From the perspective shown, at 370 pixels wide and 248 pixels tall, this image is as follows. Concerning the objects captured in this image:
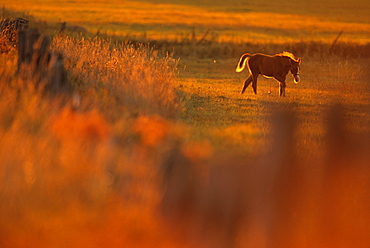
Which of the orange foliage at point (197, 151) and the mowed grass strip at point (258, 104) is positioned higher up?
the mowed grass strip at point (258, 104)

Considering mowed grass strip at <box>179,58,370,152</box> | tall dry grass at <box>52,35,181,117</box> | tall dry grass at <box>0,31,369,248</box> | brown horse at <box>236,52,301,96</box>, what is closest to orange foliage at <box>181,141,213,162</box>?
tall dry grass at <box>0,31,369,248</box>

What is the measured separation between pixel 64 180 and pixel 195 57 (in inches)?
1157

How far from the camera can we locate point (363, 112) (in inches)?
588

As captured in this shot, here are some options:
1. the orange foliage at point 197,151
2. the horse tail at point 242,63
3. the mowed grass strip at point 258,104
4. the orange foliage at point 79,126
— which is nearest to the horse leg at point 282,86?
the mowed grass strip at point 258,104

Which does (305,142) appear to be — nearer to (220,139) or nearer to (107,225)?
(220,139)

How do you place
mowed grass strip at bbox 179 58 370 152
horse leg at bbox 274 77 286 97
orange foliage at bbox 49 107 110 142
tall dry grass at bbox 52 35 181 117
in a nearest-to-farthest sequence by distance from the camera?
orange foliage at bbox 49 107 110 142 → mowed grass strip at bbox 179 58 370 152 → tall dry grass at bbox 52 35 181 117 → horse leg at bbox 274 77 286 97

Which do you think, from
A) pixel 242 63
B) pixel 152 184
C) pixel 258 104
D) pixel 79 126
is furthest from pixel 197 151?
pixel 242 63

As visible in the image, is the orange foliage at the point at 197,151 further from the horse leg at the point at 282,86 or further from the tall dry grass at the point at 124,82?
the horse leg at the point at 282,86

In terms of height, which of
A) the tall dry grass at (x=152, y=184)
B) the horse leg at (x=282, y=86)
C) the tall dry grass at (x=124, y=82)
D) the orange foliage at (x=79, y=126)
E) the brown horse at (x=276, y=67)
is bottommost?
the tall dry grass at (x=152, y=184)

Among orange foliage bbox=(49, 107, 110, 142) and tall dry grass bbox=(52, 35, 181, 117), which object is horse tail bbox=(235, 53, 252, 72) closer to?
tall dry grass bbox=(52, 35, 181, 117)

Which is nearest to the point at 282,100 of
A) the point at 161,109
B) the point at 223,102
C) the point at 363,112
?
the point at 223,102

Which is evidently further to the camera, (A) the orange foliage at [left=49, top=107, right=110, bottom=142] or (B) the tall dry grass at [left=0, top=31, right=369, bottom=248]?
(A) the orange foliage at [left=49, top=107, right=110, bottom=142]

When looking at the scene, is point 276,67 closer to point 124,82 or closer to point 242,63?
point 242,63

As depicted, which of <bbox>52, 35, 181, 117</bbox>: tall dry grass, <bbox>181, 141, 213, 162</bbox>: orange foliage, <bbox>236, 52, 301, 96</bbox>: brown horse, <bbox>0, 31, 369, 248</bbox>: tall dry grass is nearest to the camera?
<bbox>0, 31, 369, 248</bbox>: tall dry grass
